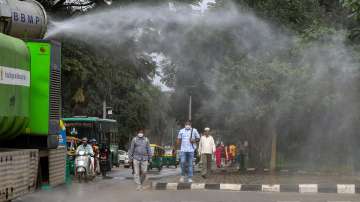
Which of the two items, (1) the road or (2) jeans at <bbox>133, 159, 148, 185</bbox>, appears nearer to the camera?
(1) the road

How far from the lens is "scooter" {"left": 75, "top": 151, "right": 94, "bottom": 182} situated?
24.9m

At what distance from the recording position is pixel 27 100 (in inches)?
466

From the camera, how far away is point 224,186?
20359mm

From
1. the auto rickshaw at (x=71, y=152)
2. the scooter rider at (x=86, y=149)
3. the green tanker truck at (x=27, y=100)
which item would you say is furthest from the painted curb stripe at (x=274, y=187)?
the green tanker truck at (x=27, y=100)

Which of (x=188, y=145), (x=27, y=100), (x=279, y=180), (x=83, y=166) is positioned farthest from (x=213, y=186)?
(x=27, y=100)

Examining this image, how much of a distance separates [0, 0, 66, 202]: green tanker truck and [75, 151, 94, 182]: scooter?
11.8m

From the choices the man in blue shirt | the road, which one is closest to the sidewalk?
the man in blue shirt

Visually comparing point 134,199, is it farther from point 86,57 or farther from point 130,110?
point 130,110

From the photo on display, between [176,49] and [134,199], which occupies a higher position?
[176,49]

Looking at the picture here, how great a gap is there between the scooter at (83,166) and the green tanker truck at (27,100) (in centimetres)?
1184

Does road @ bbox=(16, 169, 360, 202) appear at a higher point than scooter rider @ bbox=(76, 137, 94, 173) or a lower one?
lower

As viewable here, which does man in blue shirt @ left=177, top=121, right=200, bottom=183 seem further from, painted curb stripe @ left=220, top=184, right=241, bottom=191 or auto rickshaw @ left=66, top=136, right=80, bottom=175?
auto rickshaw @ left=66, top=136, right=80, bottom=175

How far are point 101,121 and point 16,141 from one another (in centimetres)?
2362

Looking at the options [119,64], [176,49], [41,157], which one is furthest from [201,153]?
[41,157]
